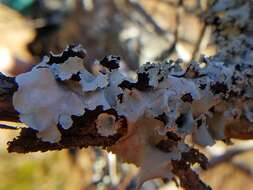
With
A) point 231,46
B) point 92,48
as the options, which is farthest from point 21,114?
point 92,48

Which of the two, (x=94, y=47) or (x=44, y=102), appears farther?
(x=94, y=47)

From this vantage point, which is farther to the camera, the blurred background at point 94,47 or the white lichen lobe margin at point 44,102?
the blurred background at point 94,47

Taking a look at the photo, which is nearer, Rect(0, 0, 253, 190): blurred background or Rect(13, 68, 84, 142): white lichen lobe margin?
Rect(13, 68, 84, 142): white lichen lobe margin

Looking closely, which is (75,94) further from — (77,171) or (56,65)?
(77,171)

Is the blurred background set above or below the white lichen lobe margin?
above

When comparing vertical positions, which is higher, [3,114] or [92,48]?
[92,48]

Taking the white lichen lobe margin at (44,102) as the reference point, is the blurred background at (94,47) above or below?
above

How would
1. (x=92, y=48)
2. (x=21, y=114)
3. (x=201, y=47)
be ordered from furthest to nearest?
(x=92, y=48) → (x=201, y=47) → (x=21, y=114)

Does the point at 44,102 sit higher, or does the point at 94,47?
the point at 94,47
